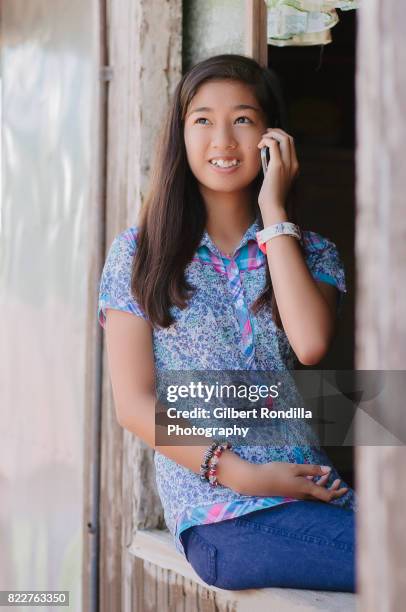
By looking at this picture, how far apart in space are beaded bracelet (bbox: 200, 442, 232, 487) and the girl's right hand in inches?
3.5

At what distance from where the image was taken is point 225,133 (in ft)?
7.00

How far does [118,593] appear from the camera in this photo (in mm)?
2709

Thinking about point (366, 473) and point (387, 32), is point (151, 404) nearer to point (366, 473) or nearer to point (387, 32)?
point (366, 473)

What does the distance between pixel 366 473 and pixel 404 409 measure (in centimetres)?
8

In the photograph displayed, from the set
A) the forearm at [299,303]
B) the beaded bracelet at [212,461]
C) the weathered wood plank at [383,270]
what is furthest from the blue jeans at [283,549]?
the weathered wood plank at [383,270]

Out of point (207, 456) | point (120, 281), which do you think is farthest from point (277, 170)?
point (207, 456)

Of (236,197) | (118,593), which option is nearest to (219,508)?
(236,197)

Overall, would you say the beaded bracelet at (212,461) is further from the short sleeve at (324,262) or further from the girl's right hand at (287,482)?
the short sleeve at (324,262)

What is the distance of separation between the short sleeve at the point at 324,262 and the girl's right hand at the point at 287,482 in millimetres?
480

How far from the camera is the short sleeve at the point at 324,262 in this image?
7.02ft

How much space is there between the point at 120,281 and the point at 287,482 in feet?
2.11

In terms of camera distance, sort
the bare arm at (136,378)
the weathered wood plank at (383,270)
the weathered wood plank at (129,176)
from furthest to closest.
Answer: the weathered wood plank at (129,176), the bare arm at (136,378), the weathered wood plank at (383,270)

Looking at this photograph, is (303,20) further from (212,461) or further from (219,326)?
(212,461)

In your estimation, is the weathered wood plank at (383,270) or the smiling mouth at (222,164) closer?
the weathered wood plank at (383,270)
